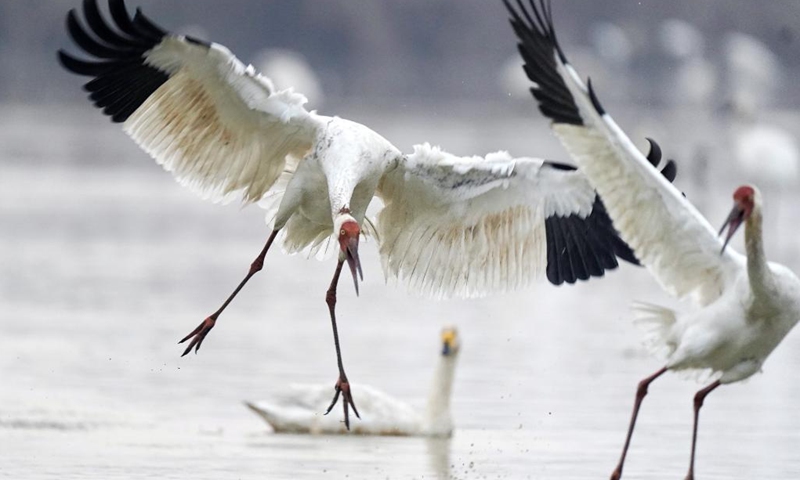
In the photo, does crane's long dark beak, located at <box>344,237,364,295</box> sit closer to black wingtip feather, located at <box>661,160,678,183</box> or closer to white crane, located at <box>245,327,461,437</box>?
white crane, located at <box>245,327,461,437</box>

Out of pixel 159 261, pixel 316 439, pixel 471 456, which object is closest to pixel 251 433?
pixel 316 439

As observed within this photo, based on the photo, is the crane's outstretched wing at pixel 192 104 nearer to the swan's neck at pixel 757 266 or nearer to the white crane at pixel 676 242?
the white crane at pixel 676 242

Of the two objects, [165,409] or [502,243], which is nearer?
[502,243]

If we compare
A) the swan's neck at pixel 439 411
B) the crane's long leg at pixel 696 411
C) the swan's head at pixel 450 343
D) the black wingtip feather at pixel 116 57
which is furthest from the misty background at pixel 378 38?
the crane's long leg at pixel 696 411

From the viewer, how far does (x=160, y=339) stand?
50.3ft

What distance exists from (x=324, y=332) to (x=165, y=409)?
370cm

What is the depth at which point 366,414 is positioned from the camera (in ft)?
39.1

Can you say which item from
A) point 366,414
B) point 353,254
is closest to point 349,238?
point 353,254

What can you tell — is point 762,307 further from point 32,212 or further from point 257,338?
point 32,212

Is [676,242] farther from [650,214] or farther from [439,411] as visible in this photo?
[439,411]

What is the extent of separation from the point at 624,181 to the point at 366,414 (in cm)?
277

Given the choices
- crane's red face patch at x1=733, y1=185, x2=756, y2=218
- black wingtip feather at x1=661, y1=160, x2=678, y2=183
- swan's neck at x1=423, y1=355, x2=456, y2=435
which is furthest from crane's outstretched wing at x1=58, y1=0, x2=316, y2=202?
crane's red face patch at x1=733, y1=185, x2=756, y2=218

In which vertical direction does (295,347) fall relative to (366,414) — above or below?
above

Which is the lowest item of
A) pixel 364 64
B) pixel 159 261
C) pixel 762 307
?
pixel 762 307
